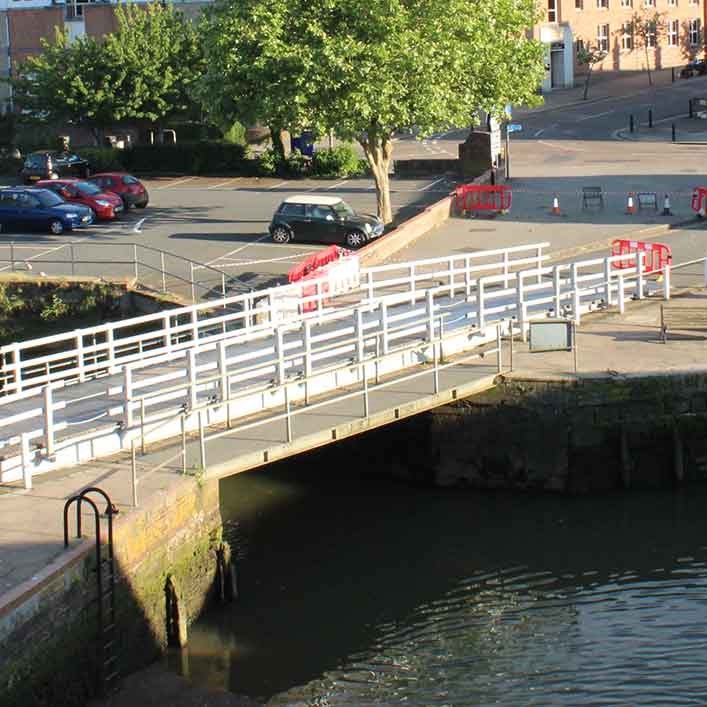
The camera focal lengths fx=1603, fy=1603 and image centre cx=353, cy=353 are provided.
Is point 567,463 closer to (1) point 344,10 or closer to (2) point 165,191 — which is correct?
(1) point 344,10

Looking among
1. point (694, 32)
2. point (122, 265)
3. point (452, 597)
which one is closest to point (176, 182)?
point (122, 265)

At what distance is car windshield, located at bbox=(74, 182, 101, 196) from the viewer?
155 ft

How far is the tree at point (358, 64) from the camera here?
39.8 m

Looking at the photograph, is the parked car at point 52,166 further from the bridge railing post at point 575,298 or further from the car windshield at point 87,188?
the bridge railing post at point 575,298

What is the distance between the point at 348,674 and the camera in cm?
1967

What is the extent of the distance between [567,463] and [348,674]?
7.47 metres

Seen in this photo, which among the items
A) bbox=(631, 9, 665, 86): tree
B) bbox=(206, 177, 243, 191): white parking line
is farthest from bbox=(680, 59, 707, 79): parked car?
bbox=(206, 177, 243, 191): white parking line

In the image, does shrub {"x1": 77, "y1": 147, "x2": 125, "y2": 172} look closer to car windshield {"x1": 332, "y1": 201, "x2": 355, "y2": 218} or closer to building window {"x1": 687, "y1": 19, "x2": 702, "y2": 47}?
car windshield {"x1": 332, "y1": 201, "x2": 355, "y2": 218}

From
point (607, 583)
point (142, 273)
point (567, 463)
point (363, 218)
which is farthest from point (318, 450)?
point (363, 218)

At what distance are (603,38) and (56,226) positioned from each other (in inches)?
2051

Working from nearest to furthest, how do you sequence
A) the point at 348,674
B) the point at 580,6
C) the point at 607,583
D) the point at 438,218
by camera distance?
1. the point at 348,674
2. the point at 607,583
3. the point at 438,218
4. the point at 580,6

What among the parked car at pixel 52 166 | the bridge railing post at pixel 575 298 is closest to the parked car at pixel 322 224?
the bridge railing post at pixel 575 298

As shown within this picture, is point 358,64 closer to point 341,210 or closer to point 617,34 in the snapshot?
point 341,210

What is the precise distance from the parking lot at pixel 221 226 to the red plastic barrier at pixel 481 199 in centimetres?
157
